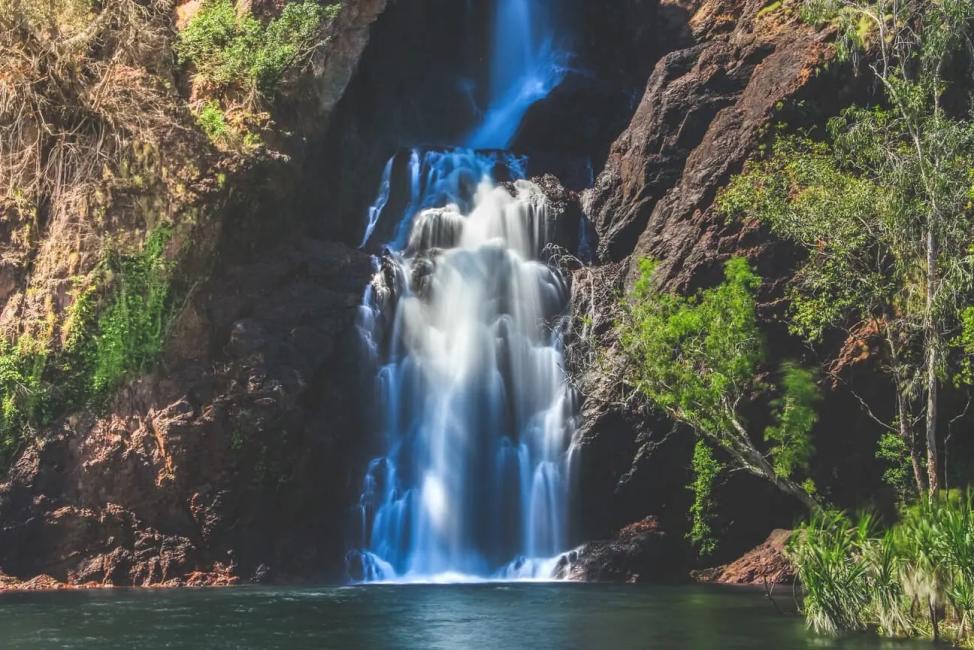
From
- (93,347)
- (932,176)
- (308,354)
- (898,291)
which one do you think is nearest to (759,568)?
(898,291)

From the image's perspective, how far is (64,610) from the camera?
23.2 m

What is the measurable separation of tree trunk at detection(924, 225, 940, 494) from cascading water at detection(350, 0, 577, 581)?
39.9 ft

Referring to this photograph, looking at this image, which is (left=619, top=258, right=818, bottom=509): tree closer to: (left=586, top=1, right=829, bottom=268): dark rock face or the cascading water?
the cascading water

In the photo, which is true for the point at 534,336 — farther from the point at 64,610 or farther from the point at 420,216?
the point at 64,610

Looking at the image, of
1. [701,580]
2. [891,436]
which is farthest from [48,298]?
[891,436]

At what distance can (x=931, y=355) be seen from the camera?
21734mm

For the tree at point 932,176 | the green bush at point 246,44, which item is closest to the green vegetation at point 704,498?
the tree at point 932,176

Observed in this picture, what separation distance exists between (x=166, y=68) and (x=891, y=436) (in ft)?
80.0

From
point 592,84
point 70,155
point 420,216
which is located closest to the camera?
point 70,155

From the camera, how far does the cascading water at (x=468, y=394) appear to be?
31.1m

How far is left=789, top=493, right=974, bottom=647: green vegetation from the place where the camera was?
642 inches

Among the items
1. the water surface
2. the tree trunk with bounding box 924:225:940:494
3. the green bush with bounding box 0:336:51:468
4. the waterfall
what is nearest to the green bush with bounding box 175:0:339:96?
the green bush with bounding box 0:336:51:468

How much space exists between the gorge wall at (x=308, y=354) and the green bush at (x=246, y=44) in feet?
3.91

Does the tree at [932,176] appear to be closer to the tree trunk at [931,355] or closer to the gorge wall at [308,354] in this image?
the tree trunk at [931,355]
